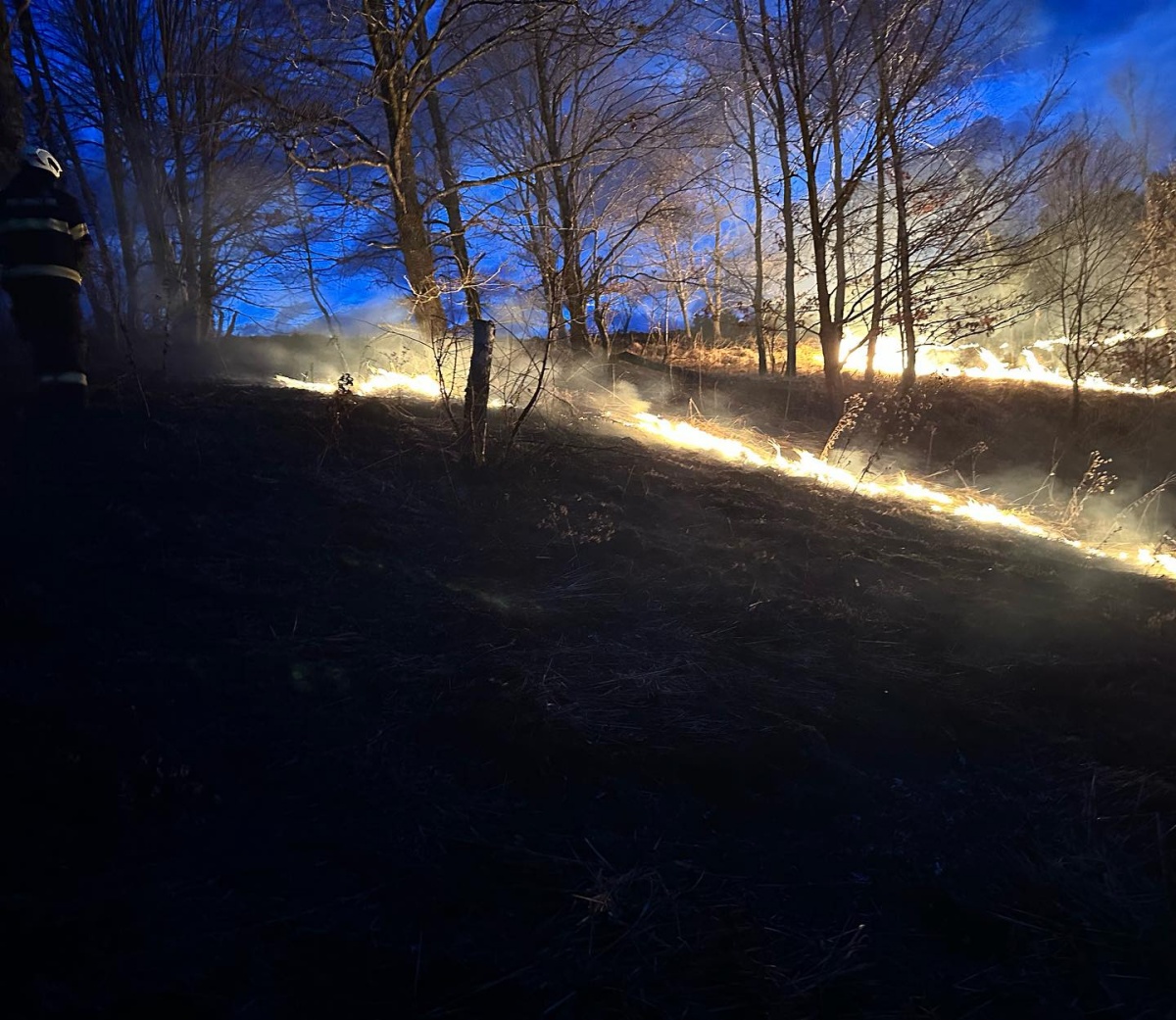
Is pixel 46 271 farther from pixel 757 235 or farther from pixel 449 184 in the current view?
pixel 757 235

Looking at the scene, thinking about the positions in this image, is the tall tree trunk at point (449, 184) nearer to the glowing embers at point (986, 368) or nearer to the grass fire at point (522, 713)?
the grass fire at point (522, 713)

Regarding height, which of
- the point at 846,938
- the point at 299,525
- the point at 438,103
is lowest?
the point at 846,938

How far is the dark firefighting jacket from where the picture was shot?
5293 mm

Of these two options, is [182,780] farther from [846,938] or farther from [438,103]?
[438,103]

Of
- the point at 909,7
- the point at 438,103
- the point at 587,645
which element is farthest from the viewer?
the point at 438,103

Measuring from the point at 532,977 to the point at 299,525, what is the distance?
3213 millimetres

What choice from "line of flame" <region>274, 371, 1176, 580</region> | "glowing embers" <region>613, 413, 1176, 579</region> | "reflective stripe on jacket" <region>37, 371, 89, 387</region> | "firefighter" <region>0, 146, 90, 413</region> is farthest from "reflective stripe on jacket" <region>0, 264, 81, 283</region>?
"glowing embers" <region>613, 413, 1176, 579</region>

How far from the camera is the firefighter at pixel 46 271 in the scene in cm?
531

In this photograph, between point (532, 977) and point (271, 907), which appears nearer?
point (532, 977)

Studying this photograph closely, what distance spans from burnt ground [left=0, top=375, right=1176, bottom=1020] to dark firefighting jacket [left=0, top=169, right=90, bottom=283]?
1.36 metres

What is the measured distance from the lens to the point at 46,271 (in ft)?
17.7

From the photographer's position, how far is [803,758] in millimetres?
2746

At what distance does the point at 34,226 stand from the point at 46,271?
0.99ft

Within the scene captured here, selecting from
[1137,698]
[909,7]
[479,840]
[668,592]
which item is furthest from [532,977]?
[909,7]
